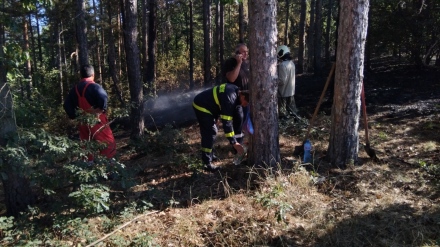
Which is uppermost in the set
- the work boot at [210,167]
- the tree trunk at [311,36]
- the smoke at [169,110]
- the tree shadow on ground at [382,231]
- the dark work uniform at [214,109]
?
the tree trunk at [311,36]

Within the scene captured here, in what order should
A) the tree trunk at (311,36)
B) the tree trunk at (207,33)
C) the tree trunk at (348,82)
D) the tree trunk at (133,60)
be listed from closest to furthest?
1. the tree trunk at (348,82)
2. the tree trunk at (133,60)
3. the tree trunk at (207,33)
4. the tree trunk at (311,36)

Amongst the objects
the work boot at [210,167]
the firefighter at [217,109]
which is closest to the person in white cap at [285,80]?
the firefighter at [217,109]

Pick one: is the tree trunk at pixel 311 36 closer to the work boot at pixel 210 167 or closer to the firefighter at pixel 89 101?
the work boot at pixel 210 167

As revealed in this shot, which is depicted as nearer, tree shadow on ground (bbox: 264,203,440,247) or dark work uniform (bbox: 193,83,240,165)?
tree shadow on ground (bbox: 264,203,440,247)

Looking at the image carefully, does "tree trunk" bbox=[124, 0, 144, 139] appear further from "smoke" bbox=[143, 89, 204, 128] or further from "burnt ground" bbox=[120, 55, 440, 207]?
"smoke" bbox=[143, 89, 204, 128]

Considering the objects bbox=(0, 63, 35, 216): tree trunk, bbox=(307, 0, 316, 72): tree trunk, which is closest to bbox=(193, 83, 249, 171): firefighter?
bbox=(0, 63, 35, 216): tree trunk

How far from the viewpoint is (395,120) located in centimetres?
834

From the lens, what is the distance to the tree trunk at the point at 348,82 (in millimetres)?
4879

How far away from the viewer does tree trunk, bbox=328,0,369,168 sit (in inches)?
192

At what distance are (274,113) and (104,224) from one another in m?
2.75

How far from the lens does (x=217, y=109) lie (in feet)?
17.2

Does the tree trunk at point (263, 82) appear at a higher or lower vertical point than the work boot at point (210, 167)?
higher

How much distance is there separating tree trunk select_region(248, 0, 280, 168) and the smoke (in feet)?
23.1

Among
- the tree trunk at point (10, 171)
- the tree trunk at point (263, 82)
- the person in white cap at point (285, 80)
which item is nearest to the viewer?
the tree trunk at point (10, 171)
